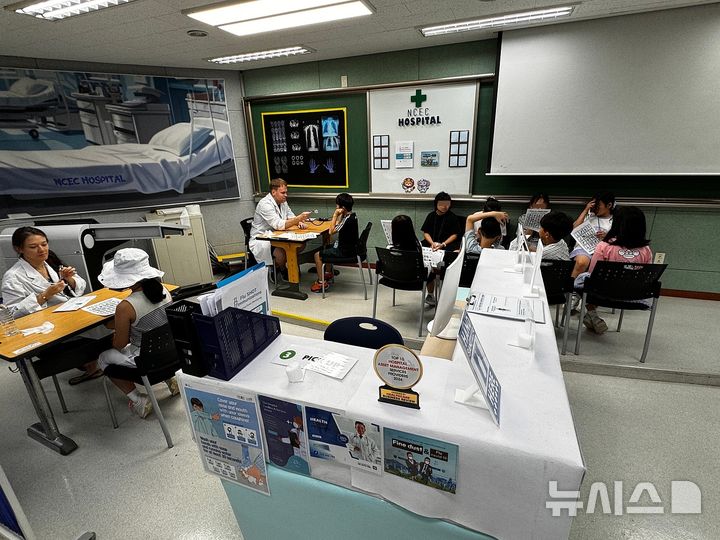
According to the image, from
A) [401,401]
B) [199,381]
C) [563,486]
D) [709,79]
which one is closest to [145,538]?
[199,381]

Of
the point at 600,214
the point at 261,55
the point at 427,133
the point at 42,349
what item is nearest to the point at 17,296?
the point at 42,349

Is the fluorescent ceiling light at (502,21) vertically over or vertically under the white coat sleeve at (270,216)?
over

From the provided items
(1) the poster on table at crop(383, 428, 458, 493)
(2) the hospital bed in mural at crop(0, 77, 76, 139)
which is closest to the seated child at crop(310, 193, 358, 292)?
(1) the poster on table at crop(383, 428, 458, 493)

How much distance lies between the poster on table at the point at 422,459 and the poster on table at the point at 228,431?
0.46m

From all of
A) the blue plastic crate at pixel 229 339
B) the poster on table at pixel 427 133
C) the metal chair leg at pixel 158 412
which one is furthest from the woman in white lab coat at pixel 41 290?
the poster on table at pixel 427 133

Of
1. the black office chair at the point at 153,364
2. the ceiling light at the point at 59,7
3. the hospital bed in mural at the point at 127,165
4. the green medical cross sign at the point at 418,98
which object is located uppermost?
the ceiling light at the point at 59,7

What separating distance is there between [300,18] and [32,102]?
3.44 metres

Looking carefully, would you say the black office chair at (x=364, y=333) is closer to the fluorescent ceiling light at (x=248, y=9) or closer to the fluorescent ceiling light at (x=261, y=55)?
the fluorescent ceiling light at (x=248, y=9)

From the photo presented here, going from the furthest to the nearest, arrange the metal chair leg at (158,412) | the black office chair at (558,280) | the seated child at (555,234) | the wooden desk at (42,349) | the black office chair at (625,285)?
the seated child at (555,234) → the black office chair at (558,280) → the black office chair at (625,285) → the metal chair leg at (158,412) → the wooden desk at (42,349)

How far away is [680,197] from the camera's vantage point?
3.73 m

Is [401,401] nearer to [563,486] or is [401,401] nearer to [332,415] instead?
[332,415]

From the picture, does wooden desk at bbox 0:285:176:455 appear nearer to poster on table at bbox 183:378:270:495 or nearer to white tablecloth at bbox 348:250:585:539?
poster on table at bbox 183:378:270:495

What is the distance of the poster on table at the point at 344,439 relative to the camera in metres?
1.02

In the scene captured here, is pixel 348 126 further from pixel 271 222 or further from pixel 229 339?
pixel 229 339
